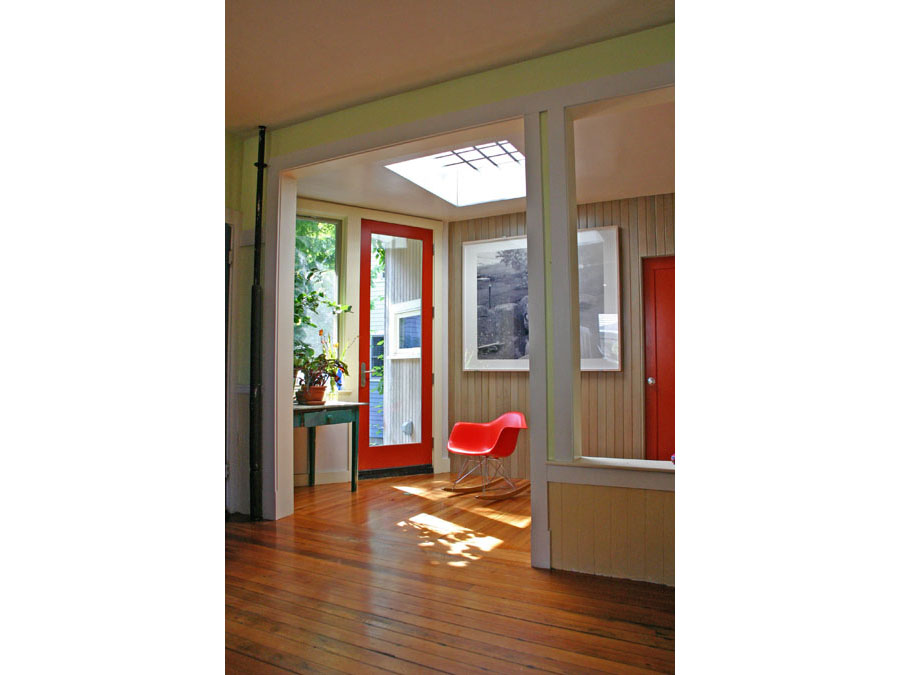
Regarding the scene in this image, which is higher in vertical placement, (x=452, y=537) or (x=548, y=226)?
(x=548, y=226)

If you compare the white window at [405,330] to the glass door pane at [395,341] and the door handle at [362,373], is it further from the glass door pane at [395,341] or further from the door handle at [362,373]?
the door handle at [362,373]

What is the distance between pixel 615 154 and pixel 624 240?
1293 mm

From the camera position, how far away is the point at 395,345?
18.4 feet

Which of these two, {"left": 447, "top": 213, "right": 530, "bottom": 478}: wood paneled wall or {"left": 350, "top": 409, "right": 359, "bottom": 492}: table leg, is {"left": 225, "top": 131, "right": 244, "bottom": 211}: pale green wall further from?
{"left": 447, "top": 213, "right": 530, "bottom": 478}: wood paneled wall

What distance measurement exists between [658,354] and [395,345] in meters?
2.43

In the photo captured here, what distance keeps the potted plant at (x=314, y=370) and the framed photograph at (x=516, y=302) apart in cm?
142

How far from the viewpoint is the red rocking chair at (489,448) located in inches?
182

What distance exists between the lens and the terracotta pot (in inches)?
180

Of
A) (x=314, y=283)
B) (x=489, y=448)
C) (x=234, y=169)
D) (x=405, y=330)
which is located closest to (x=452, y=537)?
(x=489, y=448)

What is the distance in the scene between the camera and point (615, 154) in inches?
161

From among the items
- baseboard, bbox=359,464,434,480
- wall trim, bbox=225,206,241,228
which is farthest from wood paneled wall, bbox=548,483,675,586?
wall trim, bbox=225,206,241,228

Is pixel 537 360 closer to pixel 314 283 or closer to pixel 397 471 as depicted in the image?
pixel 314 283
